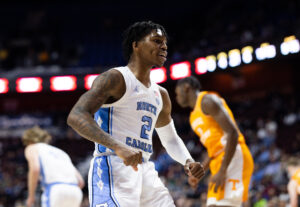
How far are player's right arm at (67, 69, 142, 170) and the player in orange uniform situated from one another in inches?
62.5

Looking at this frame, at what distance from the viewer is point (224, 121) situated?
4367 millimetres

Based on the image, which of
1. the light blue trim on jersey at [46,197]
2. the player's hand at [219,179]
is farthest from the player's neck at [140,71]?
the light blue trim on jersey at [46,197]

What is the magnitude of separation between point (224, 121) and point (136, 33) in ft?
5.21

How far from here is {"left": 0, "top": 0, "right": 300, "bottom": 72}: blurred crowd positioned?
52.0 ft

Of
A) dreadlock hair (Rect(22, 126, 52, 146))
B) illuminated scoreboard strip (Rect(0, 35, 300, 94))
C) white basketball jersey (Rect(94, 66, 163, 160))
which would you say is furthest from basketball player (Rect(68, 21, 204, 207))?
illuminated scoreboard strip (Rect(0, 35, 300, 94))

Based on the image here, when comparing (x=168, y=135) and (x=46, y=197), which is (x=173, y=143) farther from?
(x=46, y=197)

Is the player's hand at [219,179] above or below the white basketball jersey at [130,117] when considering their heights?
below

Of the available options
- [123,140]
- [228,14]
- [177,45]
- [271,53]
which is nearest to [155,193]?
[123,140]

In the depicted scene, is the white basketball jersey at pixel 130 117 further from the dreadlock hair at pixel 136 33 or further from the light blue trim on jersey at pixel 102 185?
the dreadlock hair at pixel 136 33

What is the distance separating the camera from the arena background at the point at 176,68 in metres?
12.5

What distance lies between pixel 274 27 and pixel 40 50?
10.0 meters

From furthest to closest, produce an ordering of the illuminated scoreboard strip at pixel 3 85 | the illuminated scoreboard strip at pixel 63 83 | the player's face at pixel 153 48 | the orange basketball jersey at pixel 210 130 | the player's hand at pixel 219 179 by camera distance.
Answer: the illuminated scoreboard strip at pixel 63 83, the illuminated scoreboard strip at pixel 3 85, the orange basketball jersey at pixel 210 130, the player's hand at pixel 219 179, the player's face at pixel 153 48

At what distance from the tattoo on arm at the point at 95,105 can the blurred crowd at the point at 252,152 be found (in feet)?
19.4

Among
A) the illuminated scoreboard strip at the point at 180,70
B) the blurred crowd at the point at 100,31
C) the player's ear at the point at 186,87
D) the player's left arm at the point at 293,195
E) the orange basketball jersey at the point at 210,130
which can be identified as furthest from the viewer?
the illuminated scoreboard strip at the point at 180,70
